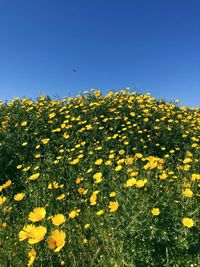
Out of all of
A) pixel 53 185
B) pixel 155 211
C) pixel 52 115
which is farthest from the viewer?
pixel 52 115

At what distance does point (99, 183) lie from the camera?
5.12m

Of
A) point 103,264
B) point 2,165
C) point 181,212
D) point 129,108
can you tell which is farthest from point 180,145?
point 103,264

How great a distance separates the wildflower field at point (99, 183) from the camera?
294 cm

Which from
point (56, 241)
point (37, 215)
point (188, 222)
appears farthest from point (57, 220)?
point (188, 222)

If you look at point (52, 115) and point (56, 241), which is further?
point (52, 115)

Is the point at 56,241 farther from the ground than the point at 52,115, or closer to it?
closer to it

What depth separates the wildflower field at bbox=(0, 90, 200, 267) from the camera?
2.94 metres

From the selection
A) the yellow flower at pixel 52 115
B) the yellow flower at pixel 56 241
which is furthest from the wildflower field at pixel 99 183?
the yellow flower at pixel 52 115

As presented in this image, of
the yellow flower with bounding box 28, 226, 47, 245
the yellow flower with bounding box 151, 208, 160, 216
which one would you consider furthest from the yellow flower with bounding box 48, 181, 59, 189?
the yellow flower with bounding box 151, 208, 160, 216

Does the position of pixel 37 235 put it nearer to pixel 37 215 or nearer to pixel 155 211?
pixel 37 215

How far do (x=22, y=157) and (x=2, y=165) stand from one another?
37 cm

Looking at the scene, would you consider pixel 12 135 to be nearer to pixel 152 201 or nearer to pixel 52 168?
pixel 52 168

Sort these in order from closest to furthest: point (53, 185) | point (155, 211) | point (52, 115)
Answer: point (53, 185) < point (155, 211) < point (52, 115)

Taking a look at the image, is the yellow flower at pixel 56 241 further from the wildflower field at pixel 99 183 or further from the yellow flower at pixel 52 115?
the yellow flower at pixel 52 115
